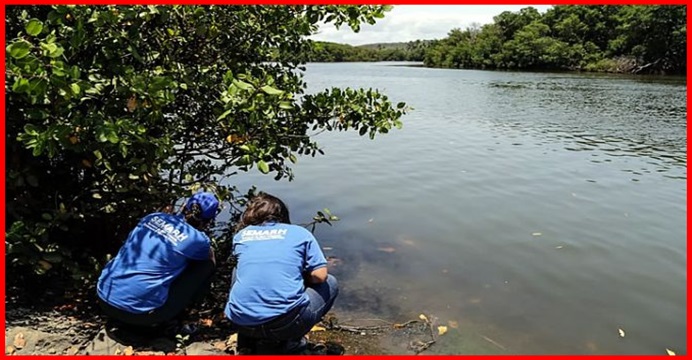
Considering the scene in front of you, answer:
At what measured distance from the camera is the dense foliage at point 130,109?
154 inches

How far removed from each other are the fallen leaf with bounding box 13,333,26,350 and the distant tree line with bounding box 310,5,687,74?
65.3 m

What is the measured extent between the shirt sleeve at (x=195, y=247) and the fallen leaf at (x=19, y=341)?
1.33 m

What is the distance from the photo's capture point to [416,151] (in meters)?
14.9

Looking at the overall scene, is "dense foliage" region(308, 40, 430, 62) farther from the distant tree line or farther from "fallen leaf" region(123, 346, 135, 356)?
"fallen leaf" region(123, 346, 135, 356)

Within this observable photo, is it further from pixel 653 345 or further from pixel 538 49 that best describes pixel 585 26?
pixel 653 345

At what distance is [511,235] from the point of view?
8.09 metres

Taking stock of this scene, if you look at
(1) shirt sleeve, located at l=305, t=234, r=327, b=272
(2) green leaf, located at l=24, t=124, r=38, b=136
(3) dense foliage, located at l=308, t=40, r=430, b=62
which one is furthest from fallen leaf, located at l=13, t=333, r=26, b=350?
(3) dense foliage, located at l=308, t=40, r=430, b=62

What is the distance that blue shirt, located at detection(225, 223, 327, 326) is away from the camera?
13.2 feet

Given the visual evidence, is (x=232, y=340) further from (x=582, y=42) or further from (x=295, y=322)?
(x=582, y=42)

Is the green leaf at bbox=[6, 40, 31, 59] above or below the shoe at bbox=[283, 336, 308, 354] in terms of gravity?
above

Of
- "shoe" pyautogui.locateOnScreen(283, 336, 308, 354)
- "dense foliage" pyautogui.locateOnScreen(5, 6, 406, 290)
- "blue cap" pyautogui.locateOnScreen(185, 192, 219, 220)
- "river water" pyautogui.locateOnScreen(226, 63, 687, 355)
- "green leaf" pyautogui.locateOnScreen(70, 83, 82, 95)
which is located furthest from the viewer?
"river water" pyautogui.locateOnScreen(226, 63, 687, 355)

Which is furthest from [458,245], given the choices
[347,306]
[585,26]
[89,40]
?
[585,26]

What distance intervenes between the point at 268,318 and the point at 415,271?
3.11 m

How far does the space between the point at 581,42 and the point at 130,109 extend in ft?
275
